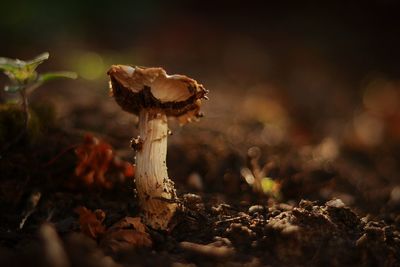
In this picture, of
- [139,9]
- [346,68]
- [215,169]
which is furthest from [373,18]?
[215,169]

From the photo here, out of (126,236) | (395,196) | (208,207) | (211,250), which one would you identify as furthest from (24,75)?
(395,196)

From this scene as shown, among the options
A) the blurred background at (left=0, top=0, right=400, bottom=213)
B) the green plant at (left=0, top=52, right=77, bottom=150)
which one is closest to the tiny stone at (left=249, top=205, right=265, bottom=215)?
the blurred background at (left=0, top=0, right=400, bottom=213)

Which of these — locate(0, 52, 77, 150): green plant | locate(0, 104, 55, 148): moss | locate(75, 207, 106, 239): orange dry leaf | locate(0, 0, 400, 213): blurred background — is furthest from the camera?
locate(0, 0, 400, 213): blurred background

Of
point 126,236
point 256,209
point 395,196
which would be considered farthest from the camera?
point 395,196

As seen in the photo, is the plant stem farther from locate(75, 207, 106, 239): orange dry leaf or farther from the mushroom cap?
locate(75, 207, 106, 239): orange dry leaf

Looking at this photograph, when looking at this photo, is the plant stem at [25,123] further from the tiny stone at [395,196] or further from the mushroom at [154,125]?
the tiny stone at [395,196]

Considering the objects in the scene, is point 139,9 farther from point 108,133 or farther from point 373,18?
point 108,133

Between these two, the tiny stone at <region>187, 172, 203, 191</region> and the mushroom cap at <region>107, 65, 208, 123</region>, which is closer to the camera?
the mushroom cap at <region>107, 65, 208, 123</region>

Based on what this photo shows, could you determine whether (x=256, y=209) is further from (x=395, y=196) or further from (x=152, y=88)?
(x=395, y=196)
